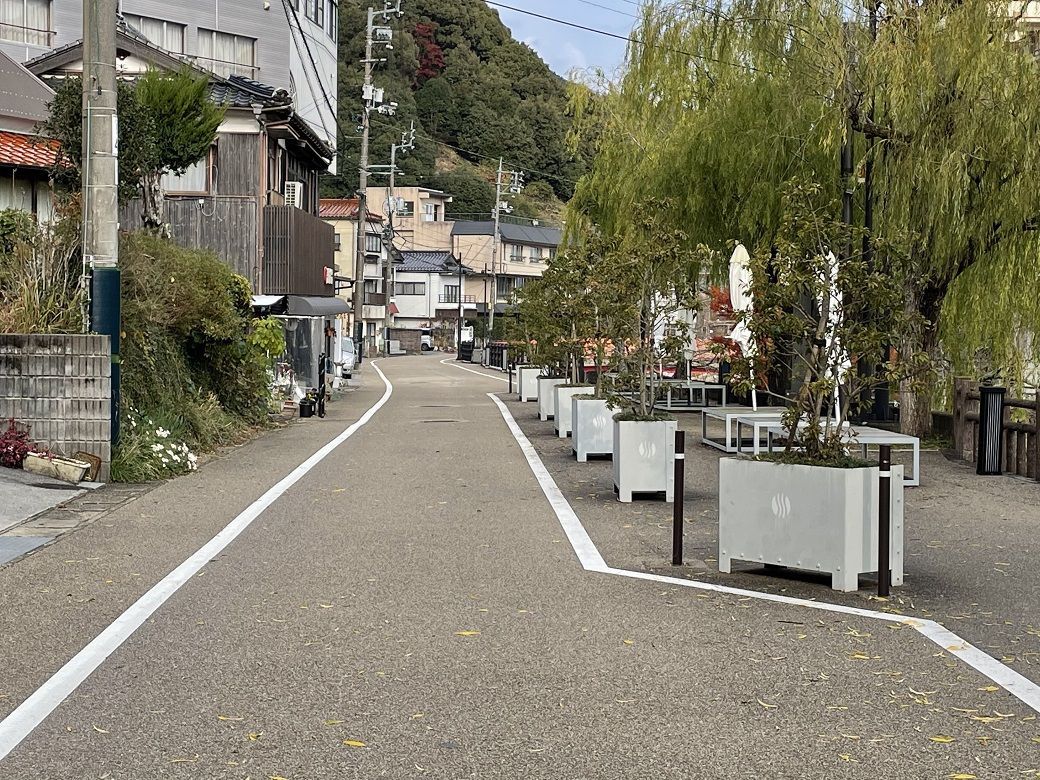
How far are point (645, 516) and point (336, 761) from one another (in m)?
7.58

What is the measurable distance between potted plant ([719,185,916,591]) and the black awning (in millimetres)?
19996

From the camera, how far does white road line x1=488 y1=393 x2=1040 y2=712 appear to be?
6332mm

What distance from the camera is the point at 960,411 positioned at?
18.1m

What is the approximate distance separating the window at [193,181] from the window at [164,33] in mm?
17425

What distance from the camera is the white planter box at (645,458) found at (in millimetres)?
13352

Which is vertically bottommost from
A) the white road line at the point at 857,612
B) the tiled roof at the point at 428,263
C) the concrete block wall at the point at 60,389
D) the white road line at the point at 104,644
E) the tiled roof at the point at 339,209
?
the white road line at the point at 104,644

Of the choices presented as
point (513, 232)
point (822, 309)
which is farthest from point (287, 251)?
point (513, 232)

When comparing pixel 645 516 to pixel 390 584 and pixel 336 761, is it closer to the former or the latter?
pixel 390 584

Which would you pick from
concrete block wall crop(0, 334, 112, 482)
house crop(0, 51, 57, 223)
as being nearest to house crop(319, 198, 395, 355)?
house crop(0, 51, 57, 223)

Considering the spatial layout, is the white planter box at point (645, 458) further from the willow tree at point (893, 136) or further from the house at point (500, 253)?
the house at point (500, 253)

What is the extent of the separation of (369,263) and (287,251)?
227 ft

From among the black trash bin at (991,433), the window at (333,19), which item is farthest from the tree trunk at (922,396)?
the window at (333,19)

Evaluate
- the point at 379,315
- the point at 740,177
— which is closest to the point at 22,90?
the point at 740,177

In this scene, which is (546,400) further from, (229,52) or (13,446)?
(229,52)
